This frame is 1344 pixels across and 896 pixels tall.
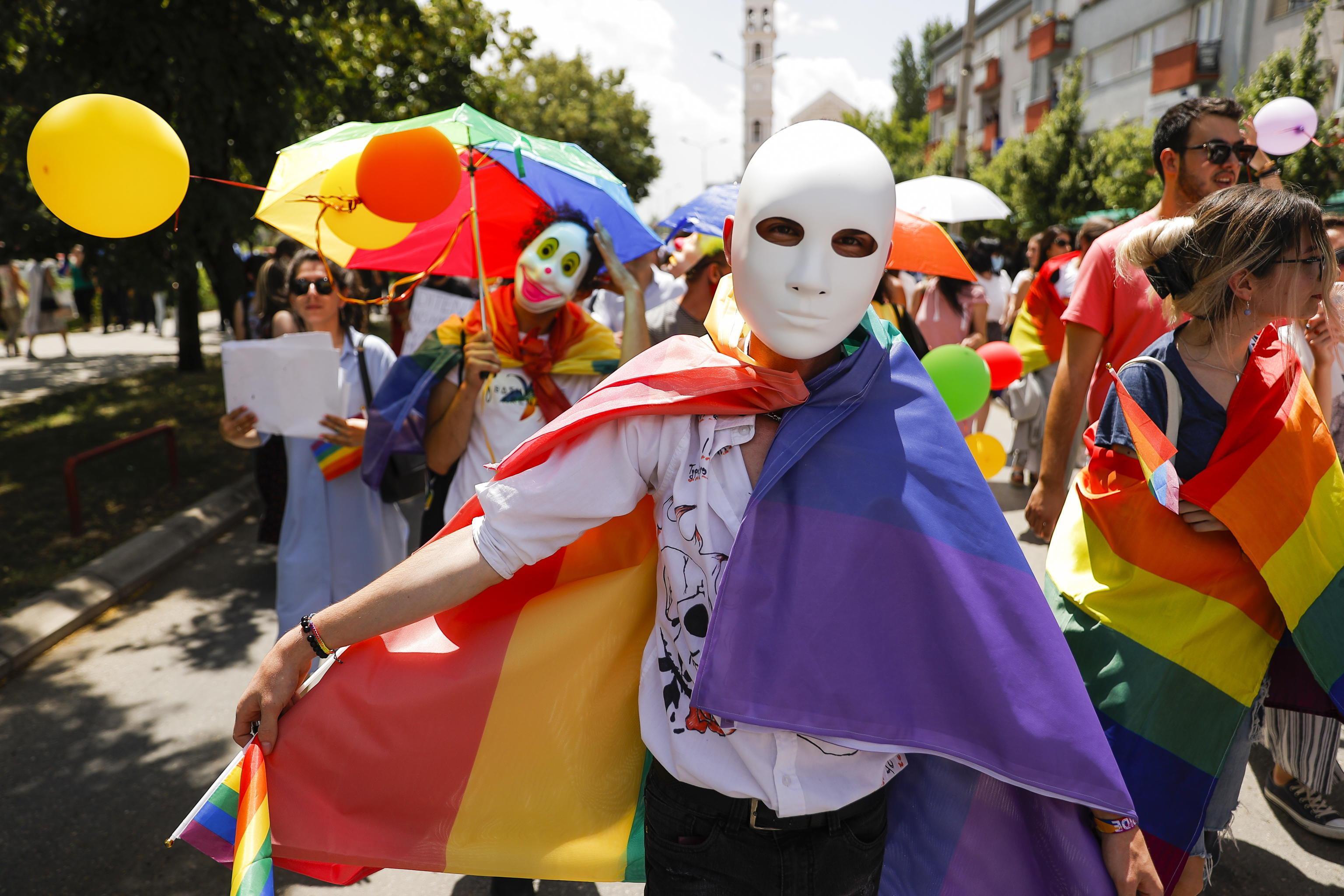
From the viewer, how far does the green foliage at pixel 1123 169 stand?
20.7 metres

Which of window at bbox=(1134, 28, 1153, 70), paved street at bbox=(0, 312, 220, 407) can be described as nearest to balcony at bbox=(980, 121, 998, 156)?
window at bbox=(1134, 28, 1153, 70)

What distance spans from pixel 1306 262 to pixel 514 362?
7.63 ft

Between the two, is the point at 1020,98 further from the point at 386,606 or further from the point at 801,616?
the point at 386,606

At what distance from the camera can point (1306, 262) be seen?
89.6 inches

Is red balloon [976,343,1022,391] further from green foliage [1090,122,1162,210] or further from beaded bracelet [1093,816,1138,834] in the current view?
green foliage [1090,122,1162,210]

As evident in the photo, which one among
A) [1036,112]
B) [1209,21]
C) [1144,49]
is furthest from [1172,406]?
[1036,112]

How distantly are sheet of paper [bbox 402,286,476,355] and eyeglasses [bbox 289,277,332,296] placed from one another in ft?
7.32

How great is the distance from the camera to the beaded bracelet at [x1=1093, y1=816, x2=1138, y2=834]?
1.66 m

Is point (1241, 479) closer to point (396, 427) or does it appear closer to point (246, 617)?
point (396, 427)

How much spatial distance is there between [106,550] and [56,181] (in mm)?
4915

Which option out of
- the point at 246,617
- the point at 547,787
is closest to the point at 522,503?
the point at 547,787

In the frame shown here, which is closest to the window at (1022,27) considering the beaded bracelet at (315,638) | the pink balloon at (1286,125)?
the pink balloon at (1286,125)

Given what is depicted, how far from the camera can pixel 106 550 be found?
634 centimetres

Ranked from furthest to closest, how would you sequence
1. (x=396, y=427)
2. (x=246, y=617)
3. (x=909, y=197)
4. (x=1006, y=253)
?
1. (x=1006, y=253)
2. (x=909, y=197)
3. (x=246, y=617)
4. (x=396, y=427)
